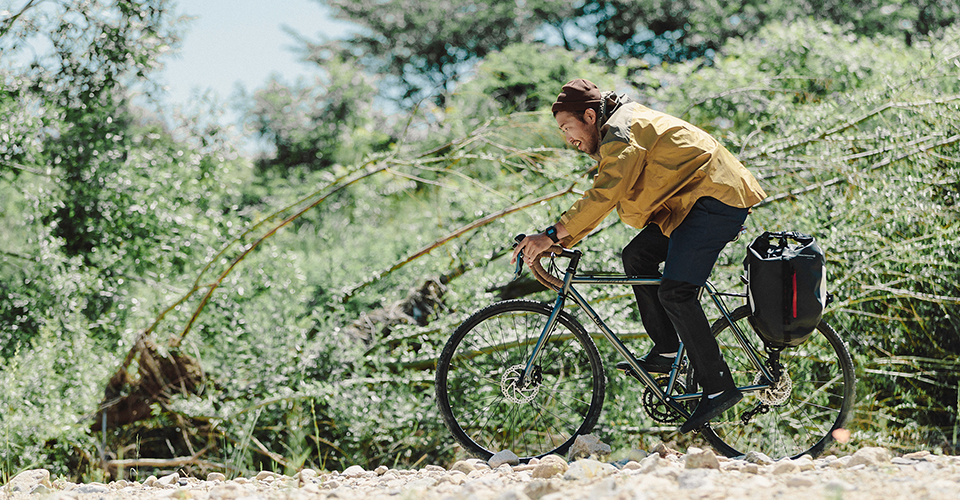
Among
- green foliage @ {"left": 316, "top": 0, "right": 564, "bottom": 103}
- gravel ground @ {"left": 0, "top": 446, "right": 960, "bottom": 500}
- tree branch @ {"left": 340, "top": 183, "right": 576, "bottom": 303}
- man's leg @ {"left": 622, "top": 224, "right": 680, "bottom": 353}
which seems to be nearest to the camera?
gravel ground @ {"left": 0, "top": 446, "right": 960, "bottom": 500}

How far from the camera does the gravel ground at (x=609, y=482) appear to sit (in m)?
1.96

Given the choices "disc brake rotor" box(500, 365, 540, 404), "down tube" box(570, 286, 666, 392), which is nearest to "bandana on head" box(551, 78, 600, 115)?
"down tube" box(570, 286, 666, 392)

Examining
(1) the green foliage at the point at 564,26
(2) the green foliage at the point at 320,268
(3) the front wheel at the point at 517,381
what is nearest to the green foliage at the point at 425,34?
(1) the green foliage at the point at 564,26

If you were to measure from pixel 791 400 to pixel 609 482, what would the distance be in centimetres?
205

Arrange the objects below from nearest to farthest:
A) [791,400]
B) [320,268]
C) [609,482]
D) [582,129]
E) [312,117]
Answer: [609,482]
[582,129]
[791,400]
[320,268]
[312,117]

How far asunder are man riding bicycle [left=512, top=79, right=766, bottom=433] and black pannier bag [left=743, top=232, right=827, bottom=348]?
189 mm

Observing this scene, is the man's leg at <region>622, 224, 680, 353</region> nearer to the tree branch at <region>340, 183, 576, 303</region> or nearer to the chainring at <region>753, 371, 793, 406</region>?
the chainring at <region>753, 371, 793, 406</region>

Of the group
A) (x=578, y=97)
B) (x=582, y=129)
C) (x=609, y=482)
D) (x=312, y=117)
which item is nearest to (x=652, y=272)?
(x=582, y=129)

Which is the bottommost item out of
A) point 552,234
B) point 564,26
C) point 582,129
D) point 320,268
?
point 552,234

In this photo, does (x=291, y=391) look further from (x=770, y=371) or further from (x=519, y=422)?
(x=770, y=371)

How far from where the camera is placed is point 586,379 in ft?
12.0

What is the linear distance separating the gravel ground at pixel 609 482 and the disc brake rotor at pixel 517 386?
27cm

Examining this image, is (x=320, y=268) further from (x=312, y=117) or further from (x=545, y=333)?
(x=312, y=117)

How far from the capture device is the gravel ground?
196cm
